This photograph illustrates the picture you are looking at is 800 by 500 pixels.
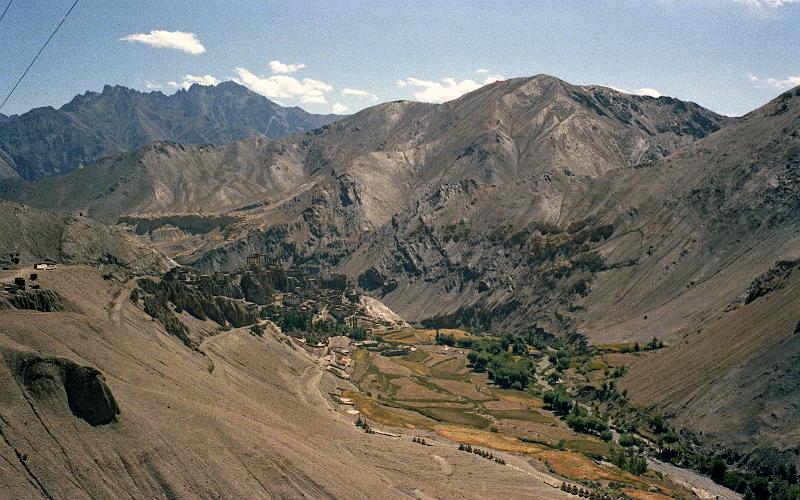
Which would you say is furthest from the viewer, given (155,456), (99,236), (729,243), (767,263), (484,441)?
(729,243)

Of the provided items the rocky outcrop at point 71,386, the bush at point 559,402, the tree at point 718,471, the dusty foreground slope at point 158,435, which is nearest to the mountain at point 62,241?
the dusty foreground slope at point 158,435

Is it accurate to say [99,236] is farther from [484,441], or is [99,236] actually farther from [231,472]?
[231,472]

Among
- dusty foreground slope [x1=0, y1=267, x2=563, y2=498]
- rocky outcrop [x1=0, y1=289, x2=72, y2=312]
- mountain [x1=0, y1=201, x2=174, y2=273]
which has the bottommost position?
dusty foreground slope [x1=0, y1=267, x2=563, y2=498]

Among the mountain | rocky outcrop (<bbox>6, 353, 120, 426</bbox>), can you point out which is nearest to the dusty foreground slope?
rocky outcrop (<bbox>6, 353, 120, 426</bbox>)

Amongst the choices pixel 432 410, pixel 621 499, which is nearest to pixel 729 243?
pixel 432 410

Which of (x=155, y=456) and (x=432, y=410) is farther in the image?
(x=432, y=410)

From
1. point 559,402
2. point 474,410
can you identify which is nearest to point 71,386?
point 474,410

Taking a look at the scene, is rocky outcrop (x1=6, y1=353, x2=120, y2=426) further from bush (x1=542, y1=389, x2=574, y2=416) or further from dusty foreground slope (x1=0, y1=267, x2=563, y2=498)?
bush (x1=542, y1=389, x2=574, y2=416)

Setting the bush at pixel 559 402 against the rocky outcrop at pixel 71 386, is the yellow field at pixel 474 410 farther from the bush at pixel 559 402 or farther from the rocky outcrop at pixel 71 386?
the rocky outcrop at pixel 71 386
